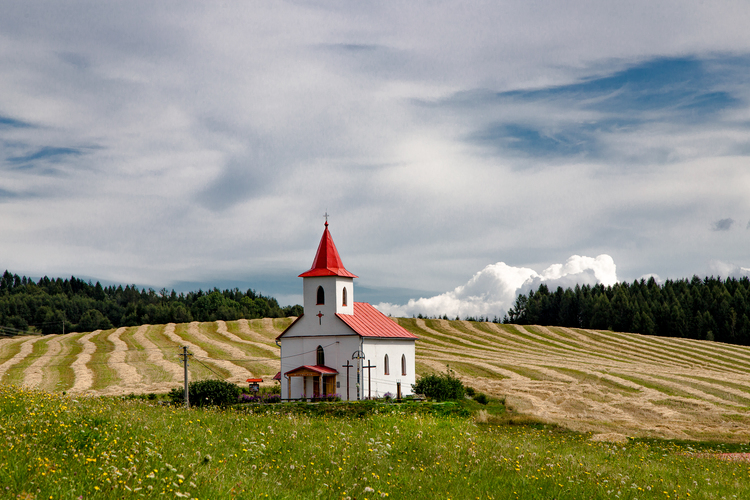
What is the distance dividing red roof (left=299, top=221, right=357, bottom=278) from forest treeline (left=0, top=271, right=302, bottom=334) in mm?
104560

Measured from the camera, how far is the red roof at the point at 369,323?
45094 mm

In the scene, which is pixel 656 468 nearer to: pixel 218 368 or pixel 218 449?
pixel 218 449

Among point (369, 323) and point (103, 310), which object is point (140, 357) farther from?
point (103, 310)

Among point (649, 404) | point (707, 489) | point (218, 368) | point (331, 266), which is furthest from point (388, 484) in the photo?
point (218, 368)

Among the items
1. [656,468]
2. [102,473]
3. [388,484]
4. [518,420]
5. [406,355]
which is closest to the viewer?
[102,473]

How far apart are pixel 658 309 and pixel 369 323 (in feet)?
307

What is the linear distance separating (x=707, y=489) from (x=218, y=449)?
11436 mm

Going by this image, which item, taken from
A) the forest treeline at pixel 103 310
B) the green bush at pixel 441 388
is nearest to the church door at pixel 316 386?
the green bush at pixel 441 388

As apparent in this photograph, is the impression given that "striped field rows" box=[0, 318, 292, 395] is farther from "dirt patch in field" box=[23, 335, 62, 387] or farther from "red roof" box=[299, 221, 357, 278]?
"red roof" box=[299, 221, 357, 278]

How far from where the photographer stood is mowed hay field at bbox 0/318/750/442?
134 ft

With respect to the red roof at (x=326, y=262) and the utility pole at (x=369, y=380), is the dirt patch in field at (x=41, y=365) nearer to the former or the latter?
the red roof at (x=326, y=262)

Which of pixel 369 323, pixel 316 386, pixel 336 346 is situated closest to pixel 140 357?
pixel 316 386

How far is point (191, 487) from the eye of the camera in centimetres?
959

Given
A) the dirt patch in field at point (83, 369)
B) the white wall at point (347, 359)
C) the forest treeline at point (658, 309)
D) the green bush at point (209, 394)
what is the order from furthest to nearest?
the forest treeline at point (658, 309), the dirt patch in field at point (83, 369), the white wall at point (347, 359), the green bush at point (209, 394)
